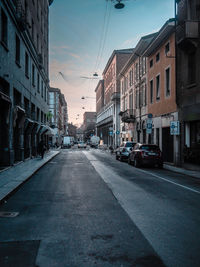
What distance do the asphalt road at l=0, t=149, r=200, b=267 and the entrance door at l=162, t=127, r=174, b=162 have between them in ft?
42.7

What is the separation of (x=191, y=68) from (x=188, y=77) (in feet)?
1.98

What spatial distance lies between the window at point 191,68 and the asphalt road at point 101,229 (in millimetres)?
11214

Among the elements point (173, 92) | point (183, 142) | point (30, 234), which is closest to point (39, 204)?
point (30, 234)

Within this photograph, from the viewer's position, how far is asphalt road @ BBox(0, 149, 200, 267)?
371cm

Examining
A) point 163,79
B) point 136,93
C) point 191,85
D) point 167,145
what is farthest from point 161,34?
point 136,93

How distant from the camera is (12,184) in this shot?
31.2 ft

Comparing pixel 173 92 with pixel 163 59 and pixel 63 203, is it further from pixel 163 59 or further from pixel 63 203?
pixel 63 203

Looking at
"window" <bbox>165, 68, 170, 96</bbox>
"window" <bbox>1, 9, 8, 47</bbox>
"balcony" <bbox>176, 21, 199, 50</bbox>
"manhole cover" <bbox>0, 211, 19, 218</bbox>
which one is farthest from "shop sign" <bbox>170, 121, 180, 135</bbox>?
"manhole cover" <bbox>0, 211, 19, 218</bbox>

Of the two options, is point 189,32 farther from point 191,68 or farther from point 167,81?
point 167,81

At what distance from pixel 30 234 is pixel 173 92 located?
17776 mm

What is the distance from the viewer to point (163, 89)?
74.5 feet

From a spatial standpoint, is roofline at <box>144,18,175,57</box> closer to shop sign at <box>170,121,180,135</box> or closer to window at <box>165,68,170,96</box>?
window at <box>165,68,170,96</box>

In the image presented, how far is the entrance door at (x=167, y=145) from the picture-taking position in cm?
2125

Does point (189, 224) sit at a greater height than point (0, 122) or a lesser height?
lesser
